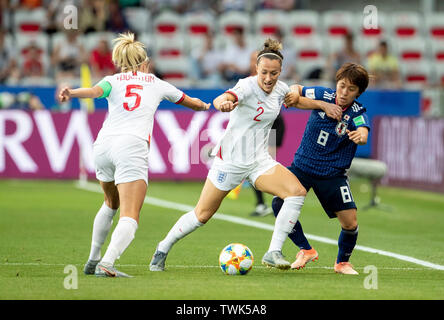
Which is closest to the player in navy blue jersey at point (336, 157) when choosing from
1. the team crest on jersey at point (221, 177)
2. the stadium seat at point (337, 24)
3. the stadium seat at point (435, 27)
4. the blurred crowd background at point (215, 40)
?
the team crest on jersey at point (221, 177)

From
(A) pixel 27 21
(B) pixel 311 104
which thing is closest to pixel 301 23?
(A) pixel 27 21

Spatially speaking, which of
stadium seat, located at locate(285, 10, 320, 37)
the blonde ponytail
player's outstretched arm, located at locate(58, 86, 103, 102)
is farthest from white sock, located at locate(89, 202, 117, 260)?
stadium seat, located at locate(285, 10, 320, 37)

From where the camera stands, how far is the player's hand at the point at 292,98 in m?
8.40

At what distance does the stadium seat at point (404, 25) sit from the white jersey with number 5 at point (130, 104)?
1687 cm

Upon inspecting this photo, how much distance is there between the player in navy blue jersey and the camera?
835 cm

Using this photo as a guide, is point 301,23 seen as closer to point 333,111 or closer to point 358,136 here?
point 333,111

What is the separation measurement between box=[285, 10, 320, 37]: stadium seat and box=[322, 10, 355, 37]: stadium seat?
1.25 ft

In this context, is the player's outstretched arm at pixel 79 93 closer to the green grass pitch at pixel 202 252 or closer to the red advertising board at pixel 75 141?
the green grass pitch at pixel 202 252

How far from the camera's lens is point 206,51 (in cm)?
2086

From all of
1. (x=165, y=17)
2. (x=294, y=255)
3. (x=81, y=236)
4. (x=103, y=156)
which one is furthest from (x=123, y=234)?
(x=165, y=17)

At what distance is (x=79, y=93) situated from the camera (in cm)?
761

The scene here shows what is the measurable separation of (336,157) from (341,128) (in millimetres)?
267
